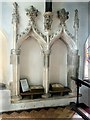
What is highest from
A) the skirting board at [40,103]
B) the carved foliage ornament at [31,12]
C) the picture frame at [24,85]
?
the carved foliage ornament at [31,12]

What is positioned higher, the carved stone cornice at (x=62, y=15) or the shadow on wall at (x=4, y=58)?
the carved stone cornice at (x=62, y=15)

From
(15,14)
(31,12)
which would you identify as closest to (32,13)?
(31,12)

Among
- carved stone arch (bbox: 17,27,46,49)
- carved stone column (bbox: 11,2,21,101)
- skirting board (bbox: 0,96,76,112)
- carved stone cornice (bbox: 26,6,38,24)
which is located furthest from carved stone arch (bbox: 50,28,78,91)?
carved stone column (bbox: 11,2,21,101)

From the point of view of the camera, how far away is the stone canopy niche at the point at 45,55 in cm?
454

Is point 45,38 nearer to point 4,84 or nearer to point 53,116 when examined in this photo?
point 4,84

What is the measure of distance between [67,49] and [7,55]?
159 cm

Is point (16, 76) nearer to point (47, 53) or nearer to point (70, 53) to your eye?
point (47, 53)

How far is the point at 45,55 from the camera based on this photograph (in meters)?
4.75

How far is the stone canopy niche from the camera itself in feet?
14.9

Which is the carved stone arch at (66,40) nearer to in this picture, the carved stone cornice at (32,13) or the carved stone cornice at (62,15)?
the carved stone cornice at (62,15)

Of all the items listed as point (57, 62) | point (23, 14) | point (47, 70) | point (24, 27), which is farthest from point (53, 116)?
point (23, 14)

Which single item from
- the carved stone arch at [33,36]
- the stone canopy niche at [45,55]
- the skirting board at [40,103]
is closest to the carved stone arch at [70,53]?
the stone canopy niche at [45,55]

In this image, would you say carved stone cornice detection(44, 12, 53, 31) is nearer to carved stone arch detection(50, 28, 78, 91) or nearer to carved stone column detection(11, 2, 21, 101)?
carved stone arch detection(50, 28, 78, 91)

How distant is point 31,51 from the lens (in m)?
4.82
